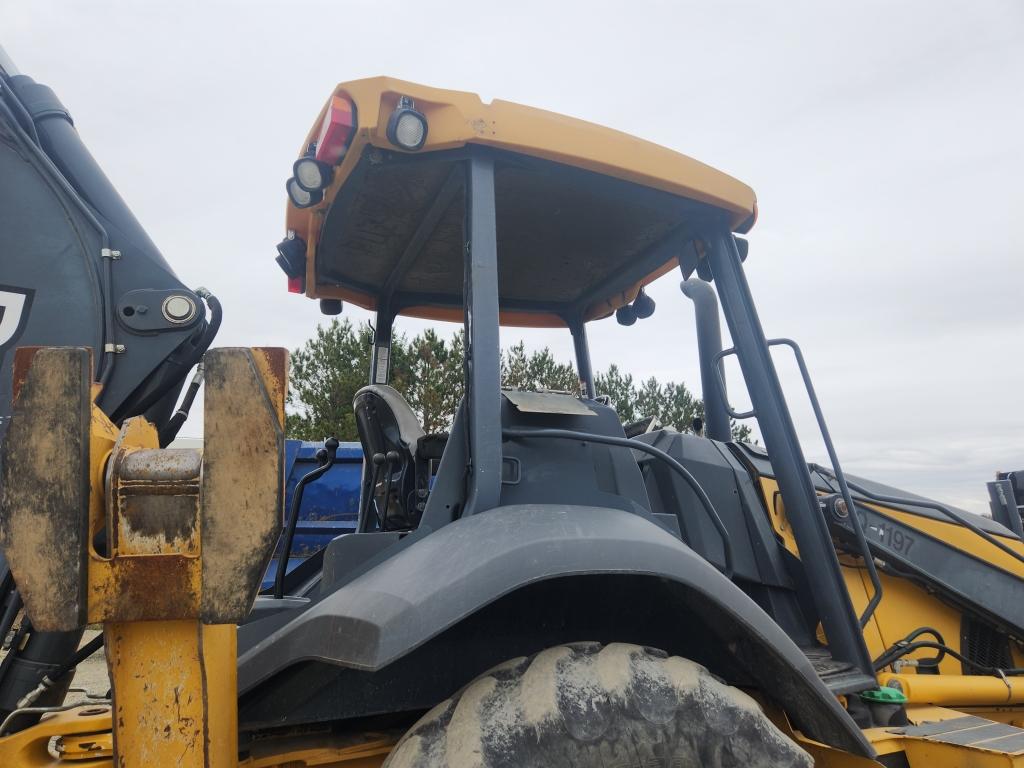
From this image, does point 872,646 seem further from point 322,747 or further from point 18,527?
point 18,527

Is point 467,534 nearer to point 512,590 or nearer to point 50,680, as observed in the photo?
point 512,590

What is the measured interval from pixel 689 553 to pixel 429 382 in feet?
52.5

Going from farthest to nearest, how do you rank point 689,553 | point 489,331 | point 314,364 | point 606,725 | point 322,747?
point 314,364
point 489,331
point 322,747
point 689,553
point 606,725

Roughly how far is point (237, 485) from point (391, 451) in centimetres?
133

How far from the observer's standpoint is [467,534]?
5.75 ft

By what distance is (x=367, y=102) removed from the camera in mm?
2074

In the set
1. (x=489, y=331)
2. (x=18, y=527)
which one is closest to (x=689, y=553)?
(x=489, y=331)

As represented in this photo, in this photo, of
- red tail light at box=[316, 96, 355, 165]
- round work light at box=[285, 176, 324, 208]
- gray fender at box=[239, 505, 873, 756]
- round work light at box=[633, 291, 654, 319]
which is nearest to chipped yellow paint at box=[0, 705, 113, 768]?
gray fender at box=[239, 505, 873, 756]

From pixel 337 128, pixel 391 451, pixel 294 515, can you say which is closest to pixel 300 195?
pixel 337 128

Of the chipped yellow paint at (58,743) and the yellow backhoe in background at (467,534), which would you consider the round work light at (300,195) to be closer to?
the yellow backhoe in background at (467,534)

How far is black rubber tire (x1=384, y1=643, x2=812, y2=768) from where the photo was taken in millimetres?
1557

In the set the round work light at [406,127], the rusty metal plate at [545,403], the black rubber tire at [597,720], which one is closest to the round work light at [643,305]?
the rusty metal plate at [545,403]

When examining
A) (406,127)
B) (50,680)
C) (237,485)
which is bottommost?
(50,680)

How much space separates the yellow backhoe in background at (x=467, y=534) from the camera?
1442mm
